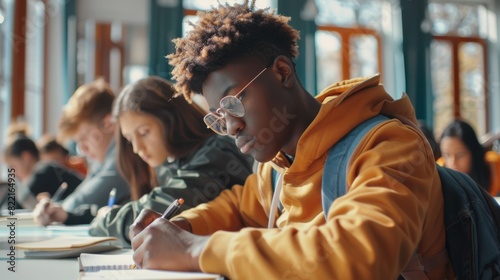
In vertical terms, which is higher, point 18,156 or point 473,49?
point 473,49

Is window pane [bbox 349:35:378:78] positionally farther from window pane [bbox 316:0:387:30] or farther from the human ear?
the human ear

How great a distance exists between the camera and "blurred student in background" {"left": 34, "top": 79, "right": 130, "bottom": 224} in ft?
8.72

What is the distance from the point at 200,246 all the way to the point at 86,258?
1.11ft

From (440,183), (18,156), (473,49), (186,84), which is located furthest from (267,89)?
(473,49)

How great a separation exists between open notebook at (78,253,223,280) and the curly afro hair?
0.38 meters

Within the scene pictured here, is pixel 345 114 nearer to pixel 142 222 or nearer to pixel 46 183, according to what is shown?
pixel 142 222

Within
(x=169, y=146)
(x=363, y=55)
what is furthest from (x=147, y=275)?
(x=363, y=55)

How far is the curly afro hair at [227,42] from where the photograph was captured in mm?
1187

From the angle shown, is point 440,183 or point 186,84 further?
point 186,84

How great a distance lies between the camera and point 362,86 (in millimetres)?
1126

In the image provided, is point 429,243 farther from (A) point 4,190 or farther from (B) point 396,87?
(B) point 396,87

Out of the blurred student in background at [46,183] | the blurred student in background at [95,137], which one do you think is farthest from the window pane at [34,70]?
the blurred student in background at [95,137]

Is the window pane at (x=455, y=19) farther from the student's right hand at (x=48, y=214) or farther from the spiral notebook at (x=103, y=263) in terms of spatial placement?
the spiral notebook at (x=103, y=263)

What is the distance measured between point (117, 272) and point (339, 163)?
403 millimetres
